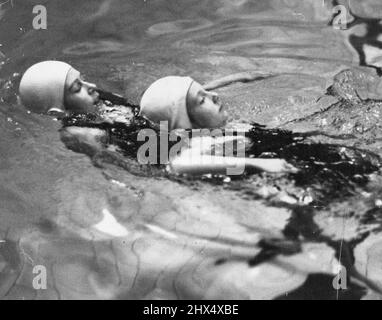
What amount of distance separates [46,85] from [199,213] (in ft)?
3.67

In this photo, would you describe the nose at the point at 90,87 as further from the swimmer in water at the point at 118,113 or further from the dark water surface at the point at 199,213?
the dark water surface at the point at 199,213

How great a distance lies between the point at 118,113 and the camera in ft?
10.7

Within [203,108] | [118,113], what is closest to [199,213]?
[203,108]

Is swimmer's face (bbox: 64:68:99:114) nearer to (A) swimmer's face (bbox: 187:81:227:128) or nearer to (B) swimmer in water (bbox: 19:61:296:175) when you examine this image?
(B) swimmer in water (bbox: 19:61:296:175)

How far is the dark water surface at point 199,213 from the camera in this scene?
97.4 inches

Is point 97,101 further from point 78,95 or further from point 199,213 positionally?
point 199,213

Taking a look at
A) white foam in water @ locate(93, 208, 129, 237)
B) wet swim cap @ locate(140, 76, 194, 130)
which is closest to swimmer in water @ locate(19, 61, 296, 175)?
wet swim cap @ locate(140, 76, 194, 130)

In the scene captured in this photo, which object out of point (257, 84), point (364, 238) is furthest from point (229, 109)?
point (364, 238)

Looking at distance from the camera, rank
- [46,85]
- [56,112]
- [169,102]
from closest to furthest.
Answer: [169,102] < [46,85] < [56,112]

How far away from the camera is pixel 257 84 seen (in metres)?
3.97

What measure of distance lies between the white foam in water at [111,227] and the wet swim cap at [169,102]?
0.58 meters

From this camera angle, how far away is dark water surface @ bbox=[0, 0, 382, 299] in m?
2.47

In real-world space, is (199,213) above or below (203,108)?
below

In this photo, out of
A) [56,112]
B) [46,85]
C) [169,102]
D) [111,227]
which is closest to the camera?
[111,227]
